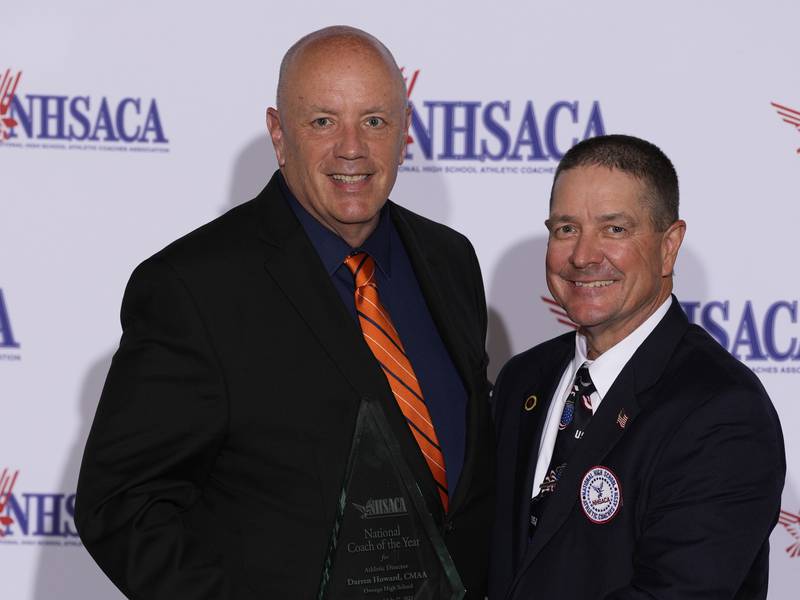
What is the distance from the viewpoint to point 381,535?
197cm

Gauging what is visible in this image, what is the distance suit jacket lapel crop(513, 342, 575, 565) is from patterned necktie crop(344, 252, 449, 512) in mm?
164

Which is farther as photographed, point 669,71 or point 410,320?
point 669,71

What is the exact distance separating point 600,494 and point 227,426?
713 millimetres

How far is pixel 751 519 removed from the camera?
1.99 metres

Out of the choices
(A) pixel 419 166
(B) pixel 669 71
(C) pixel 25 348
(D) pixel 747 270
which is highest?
(B) pixel 669 71

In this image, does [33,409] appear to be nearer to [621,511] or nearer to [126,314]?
[126,314]

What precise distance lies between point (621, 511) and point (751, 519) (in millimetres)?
235

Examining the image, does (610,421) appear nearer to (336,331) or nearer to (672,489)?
(672,489)

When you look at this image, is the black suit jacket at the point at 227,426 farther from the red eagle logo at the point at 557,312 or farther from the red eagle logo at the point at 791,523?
the red eagle logo at the point at 791,523

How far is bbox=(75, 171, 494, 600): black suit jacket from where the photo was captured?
198 cm

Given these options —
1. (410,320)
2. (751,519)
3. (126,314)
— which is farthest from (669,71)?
(126,314)

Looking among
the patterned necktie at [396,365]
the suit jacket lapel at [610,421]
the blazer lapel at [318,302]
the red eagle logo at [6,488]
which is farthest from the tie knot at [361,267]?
the red eagle logo at [6,488]

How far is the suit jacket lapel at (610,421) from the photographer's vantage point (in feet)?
6.78

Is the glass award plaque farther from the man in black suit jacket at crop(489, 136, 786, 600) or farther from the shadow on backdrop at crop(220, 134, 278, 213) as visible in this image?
the shadow on backdrop at crop(220, 134, 278, 213)
